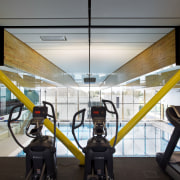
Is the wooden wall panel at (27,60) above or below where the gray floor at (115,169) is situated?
above

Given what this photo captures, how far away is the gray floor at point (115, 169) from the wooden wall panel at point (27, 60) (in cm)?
181

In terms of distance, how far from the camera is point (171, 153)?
2064 mm

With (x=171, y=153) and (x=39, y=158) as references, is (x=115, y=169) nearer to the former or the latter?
(x=171, y=153)

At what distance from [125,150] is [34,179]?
372cm

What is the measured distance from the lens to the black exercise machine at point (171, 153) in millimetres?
1868

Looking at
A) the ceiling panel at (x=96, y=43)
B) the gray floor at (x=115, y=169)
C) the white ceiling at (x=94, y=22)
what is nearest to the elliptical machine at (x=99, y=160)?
the gray floor at (x=115, y=169)

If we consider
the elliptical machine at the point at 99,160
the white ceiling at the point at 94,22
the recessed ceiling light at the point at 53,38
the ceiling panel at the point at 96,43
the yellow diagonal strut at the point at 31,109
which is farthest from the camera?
the recessed ceiling light at the point at 53,38

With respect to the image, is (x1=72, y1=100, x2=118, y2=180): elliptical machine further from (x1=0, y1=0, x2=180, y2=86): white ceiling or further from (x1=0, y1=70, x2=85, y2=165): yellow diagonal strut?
(x1=0, y1=0, x2=180, y2=86): white ceiling

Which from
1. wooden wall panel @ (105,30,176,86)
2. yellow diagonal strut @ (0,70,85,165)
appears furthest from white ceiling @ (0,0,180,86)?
yellow diagonal strut @ (0,70,85,165)

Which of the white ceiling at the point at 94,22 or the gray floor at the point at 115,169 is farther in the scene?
the gray floor at the point at 115,169

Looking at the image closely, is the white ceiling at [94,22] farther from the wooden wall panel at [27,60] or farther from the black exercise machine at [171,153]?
the black exercise machine at [171,153]

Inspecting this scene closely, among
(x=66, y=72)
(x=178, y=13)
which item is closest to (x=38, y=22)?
(x=178, y=13)

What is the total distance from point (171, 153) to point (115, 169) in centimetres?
90

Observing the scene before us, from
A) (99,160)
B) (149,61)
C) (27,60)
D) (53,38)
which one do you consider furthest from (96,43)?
(99,160)
